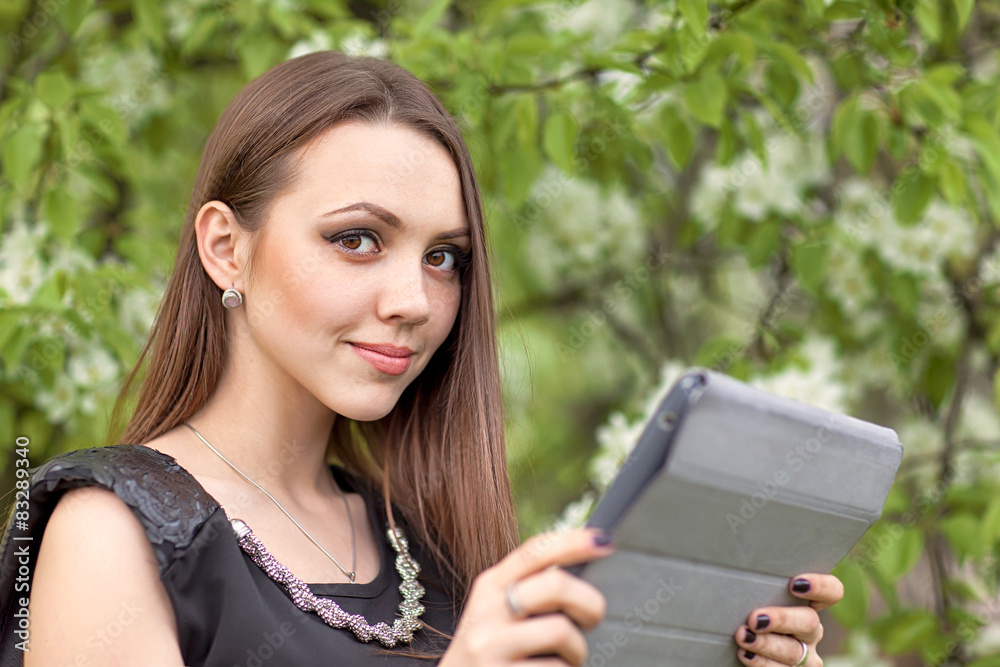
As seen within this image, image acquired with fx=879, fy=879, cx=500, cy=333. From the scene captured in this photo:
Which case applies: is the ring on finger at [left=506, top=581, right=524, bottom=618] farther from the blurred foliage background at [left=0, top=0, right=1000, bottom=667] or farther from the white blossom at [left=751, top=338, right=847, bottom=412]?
the white blossom at [left=751, top=338, right=847, bottom=412]

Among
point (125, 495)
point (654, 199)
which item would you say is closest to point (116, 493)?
point (125, 495)

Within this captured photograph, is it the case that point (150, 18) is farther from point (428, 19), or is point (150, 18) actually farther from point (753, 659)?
point (753, 659)

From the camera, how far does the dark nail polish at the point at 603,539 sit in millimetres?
711

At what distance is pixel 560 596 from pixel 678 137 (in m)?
1.30

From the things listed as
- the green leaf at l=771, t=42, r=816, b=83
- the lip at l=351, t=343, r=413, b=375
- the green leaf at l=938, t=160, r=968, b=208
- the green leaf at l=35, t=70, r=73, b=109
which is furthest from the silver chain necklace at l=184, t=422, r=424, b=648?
the green leaf at l=938, t=160, r=968, b=208

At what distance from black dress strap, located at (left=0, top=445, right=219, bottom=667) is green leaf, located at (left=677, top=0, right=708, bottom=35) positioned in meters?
1.01

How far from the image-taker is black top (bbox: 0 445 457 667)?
3.09ft

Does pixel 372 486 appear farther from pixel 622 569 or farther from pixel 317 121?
pixel 622 569

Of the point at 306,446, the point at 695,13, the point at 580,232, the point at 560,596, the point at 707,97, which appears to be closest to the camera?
the point at 560,596

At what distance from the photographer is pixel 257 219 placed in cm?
113

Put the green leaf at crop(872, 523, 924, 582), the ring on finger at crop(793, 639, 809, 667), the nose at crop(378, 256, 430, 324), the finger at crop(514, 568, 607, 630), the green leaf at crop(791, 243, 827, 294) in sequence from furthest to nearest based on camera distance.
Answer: the green leaf at crop(791, 243, 827, 294) < the green leaf at crop(872, 523, 924, 582) < the nose at crop(378, 256, 430, 324) < the ring on finger at crop(793, 639, 809, 667) < the finger at crop(514, 568, 607, 630)

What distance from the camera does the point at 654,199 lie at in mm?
2480

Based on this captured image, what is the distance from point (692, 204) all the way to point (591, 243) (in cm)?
29

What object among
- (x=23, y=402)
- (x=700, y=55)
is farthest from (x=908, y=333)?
(x=23, y=402)
